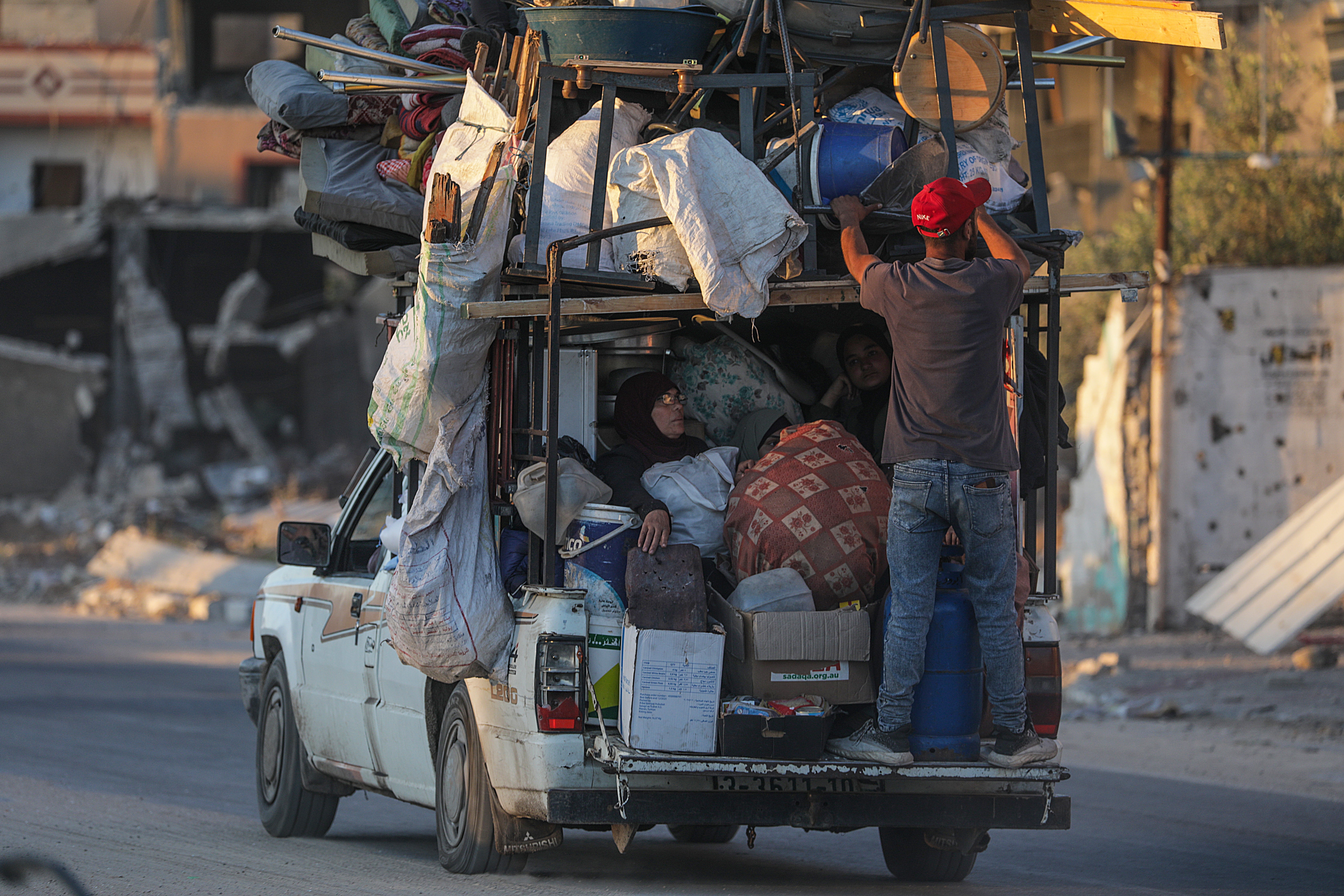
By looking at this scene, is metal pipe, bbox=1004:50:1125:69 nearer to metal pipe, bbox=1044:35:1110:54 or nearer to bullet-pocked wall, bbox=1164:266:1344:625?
metal pipe, bbox=1044:35:1110:54

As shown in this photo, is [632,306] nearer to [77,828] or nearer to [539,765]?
[539,765]

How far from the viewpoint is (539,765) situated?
220 inches

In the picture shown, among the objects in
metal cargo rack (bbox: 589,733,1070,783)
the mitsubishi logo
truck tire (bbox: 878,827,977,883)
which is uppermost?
the mitsubishi logo

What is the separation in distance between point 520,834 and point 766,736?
99 cm

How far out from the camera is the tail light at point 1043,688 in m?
5.99

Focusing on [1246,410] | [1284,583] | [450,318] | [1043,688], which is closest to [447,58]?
[450,318]

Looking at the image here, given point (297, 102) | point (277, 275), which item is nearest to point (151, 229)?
Result: point (277, 275)

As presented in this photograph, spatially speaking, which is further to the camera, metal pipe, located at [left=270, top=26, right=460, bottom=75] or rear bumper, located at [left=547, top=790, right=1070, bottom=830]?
metal pipe, located at [left=270, top=26, right=460, bottom=75]

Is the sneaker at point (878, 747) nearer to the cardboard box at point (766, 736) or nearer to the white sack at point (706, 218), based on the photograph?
the cardboard box at point (766, 736)

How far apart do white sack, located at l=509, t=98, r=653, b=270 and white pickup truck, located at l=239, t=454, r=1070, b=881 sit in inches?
51.5

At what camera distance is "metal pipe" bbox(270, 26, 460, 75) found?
714 cm

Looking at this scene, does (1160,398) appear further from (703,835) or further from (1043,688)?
(1043,688)

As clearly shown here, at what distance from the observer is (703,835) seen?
814cm

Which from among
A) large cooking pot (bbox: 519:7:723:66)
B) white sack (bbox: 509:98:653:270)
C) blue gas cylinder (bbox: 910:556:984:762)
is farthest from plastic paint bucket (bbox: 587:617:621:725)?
large cooking pot (bbox: 519:7:723:66)
